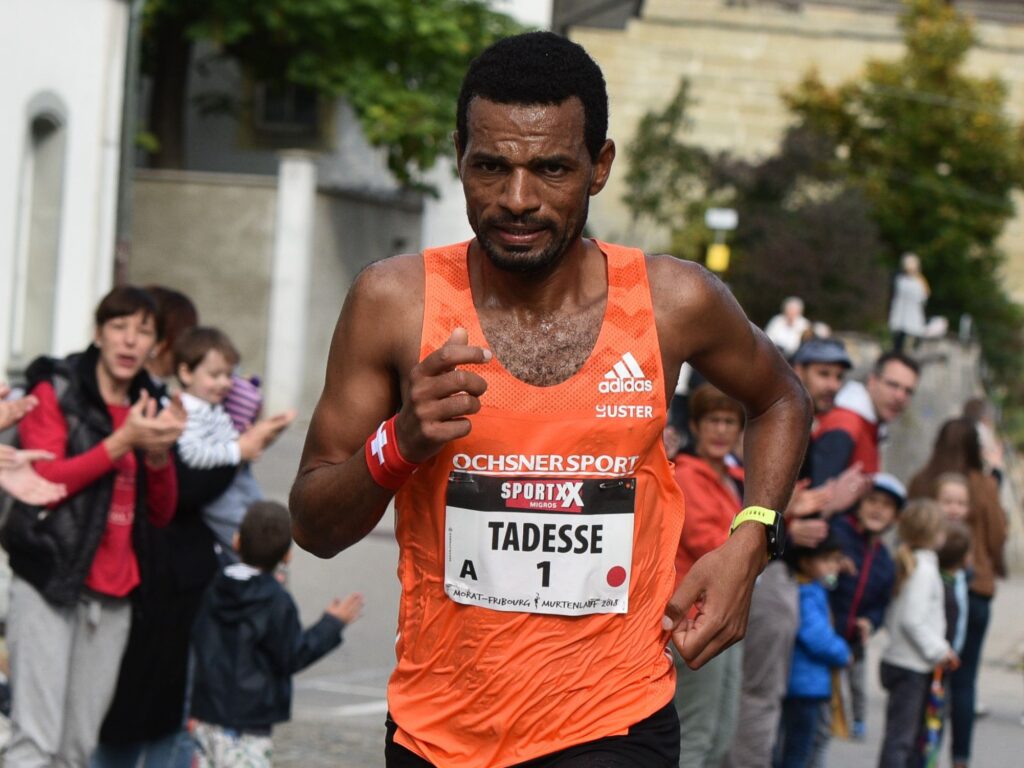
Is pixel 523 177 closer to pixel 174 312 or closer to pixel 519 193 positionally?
pixel 519 193

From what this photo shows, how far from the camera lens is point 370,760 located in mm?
8008

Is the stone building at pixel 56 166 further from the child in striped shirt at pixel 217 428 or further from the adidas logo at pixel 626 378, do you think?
the adidas logo at pixel 626 378

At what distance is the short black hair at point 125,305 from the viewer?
243 inches

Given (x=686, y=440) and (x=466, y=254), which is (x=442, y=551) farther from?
(x=686, y=440)

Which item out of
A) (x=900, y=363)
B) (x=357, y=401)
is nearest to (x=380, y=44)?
(x=900, y=363)

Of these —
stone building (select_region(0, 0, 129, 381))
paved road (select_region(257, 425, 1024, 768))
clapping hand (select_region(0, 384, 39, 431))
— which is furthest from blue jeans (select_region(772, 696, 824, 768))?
stone building (select_region(0, 0, 129, 381))

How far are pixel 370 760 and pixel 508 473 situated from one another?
4675 mm

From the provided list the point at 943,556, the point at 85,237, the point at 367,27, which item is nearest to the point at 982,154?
the point at 367,27

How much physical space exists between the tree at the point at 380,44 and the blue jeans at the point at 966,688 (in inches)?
558

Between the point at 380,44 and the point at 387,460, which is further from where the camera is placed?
the point at 380,44

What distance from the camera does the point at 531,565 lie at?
3.64m

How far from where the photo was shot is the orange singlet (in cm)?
359

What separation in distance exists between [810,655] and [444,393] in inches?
196

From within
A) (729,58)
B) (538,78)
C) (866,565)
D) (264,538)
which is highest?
(729,58)
